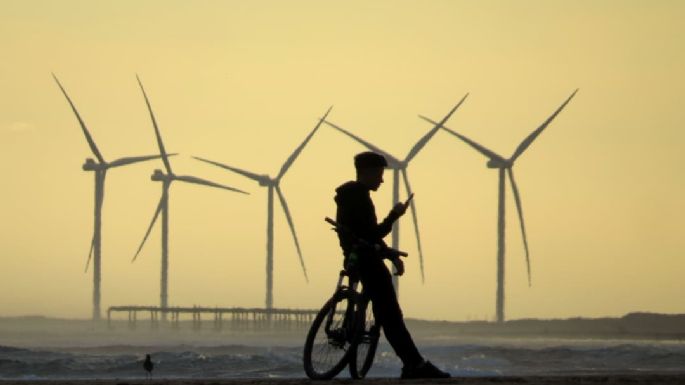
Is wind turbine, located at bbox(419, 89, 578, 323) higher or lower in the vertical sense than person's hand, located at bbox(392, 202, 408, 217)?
higher

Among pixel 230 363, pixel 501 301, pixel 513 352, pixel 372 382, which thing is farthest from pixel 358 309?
pixel 501 301

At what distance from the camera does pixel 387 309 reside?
19.3m

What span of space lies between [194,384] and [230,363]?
31188 millimetres

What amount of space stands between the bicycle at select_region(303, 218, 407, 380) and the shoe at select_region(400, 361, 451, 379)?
40 cm

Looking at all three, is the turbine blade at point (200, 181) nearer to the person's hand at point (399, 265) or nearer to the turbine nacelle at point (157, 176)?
the turbine nacelle at point (157, 176)

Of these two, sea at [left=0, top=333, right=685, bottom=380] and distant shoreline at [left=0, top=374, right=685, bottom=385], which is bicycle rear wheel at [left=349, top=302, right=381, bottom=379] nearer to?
distant shoreline at [left=0, top=374, right=685, bottom=385]

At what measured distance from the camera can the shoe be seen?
19.2 metres

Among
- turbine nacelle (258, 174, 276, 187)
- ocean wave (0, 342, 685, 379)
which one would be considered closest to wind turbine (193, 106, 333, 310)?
turbine nacelle (258, 174, 276, 187)

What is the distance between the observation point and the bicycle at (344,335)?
19.1 m


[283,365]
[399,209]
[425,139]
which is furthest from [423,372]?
[425,139]

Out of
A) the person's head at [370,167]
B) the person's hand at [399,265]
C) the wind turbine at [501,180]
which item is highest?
the wind turbine at [501,180]

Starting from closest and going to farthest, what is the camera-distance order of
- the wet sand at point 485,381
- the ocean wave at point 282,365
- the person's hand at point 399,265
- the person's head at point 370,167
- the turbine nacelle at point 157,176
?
the wet sand at point 485,381
the person's hand at point 399,265
the person's head at point 370,167
the ocean wave at point 282,365
the turbine nacelle at point 157,176

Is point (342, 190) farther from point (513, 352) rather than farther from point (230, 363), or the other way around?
point (513, 352)

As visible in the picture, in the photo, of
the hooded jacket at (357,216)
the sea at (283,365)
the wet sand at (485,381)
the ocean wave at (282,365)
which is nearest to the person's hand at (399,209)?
the hooded jacket at (357,216)
